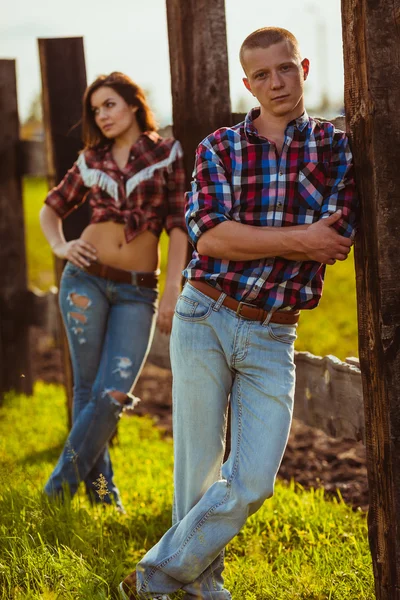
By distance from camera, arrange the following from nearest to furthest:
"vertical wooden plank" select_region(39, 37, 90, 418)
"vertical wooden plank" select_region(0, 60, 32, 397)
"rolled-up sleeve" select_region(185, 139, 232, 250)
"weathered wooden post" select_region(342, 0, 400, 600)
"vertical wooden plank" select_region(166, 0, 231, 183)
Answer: "weathered wooden post" select_region(342, 0, 400, 600), "rolled-up sleeve" select_region(185, 139, 232, 250), "vertical wooden plank" select_region(166, 0, 231, 183), "vertical wooden plank" select_region(39, 37, 90, 418), "vertical wooden plank" select_region(0, 60, 32, 397)

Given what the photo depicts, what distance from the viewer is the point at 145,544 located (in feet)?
12.8

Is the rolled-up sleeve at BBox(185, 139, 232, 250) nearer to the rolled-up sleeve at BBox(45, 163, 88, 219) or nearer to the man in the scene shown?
the man

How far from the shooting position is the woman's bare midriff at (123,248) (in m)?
4.27

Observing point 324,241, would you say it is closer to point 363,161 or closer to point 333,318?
point 363,161

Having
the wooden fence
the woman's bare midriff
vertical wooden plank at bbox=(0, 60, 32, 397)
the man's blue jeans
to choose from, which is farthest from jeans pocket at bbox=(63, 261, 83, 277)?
vertical wooden plank at bbox=(0, 60, 32, 397)

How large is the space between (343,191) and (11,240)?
171 inches

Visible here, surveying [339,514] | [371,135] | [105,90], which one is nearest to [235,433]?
[371,135]

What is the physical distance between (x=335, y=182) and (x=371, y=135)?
0.22 meters

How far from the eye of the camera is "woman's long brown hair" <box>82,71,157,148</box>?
4.29 meters

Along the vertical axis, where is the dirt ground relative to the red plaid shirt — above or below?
below

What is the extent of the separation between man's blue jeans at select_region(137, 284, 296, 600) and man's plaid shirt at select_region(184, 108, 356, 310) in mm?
131

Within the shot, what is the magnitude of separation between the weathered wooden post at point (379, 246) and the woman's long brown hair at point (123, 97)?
1.63 metres

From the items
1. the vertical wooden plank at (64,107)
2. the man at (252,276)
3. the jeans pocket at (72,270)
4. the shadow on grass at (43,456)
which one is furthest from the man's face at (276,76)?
the shadow on grass at (43,456)

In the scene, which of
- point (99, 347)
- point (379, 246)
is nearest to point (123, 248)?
point (99, 347)
